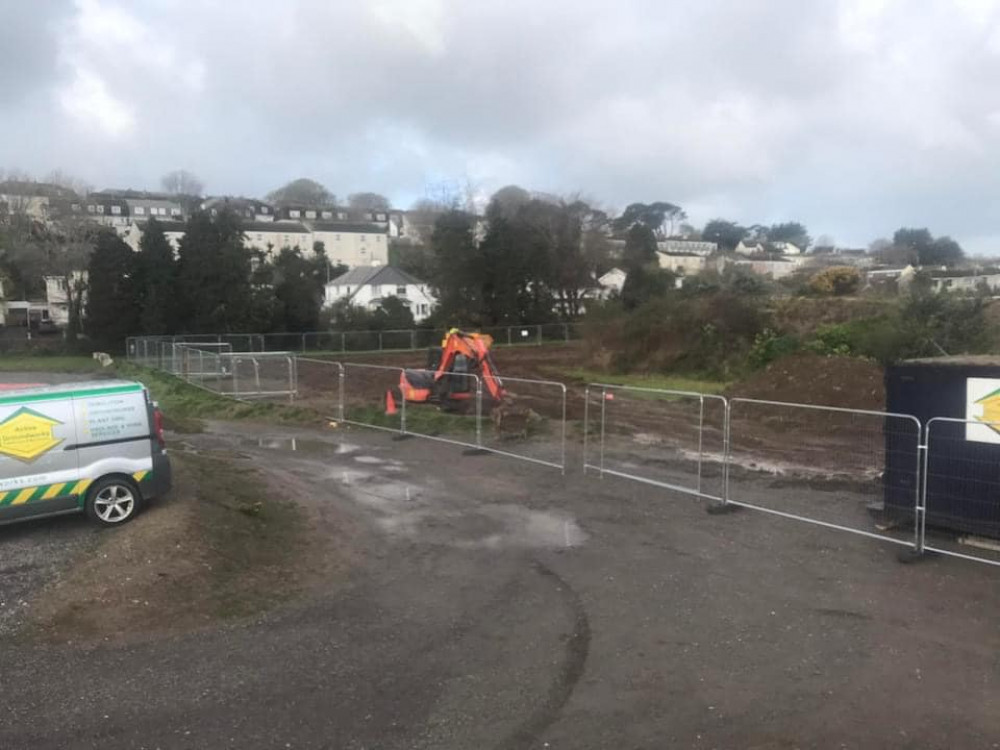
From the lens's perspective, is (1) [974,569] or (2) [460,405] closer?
(1) [974,569]

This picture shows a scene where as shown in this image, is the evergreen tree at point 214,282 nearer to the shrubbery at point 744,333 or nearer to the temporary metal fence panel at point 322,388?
the temporary metal fence panel at point 322,388

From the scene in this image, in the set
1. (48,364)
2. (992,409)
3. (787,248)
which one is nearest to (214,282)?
(48,364)

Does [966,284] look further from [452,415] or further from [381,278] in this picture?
[381,278]

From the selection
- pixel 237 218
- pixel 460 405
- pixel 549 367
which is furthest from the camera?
pixel 237 218

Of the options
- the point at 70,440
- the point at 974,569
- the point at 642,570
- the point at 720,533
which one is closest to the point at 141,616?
the point at 70,440

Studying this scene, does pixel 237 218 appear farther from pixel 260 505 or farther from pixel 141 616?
pixel 141 616

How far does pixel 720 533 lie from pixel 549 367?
89.3ft

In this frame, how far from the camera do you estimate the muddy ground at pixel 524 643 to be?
5141 millimetres

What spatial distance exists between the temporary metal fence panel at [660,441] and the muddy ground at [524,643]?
70.3 inches

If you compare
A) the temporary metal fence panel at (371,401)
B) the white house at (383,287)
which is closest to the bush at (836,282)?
the temporary metal fence panel at (371,401)

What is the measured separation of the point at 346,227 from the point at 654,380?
10729 centimetres

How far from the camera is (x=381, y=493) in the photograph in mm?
12055

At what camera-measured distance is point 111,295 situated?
52.5m

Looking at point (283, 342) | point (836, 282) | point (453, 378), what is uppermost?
point (836, 282)
